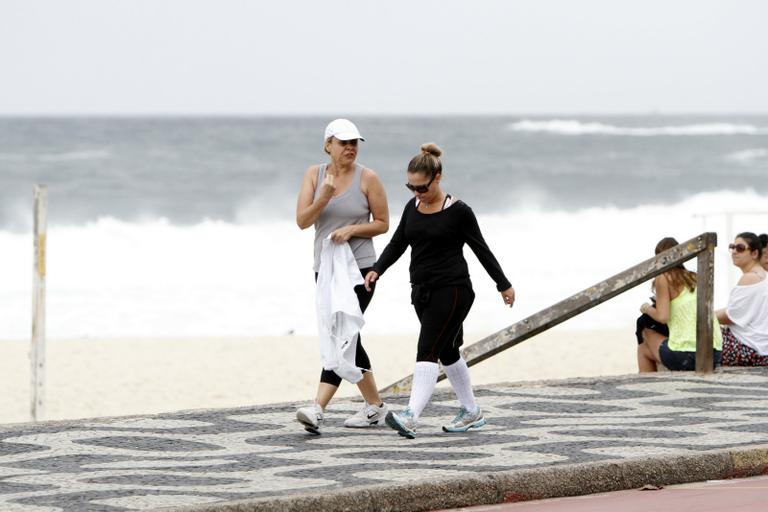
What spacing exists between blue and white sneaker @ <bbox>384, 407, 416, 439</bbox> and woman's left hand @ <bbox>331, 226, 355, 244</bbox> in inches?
40.9

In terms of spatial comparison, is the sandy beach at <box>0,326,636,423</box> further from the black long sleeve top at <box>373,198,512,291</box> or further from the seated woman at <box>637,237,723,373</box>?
the black long sleeve top at <box>373,198,512,291</box>

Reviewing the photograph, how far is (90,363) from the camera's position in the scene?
62.0 feet

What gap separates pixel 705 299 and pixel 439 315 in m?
3.43

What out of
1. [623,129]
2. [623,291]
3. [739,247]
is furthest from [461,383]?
[623,129]

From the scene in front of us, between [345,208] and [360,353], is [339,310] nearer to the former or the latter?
[360,353]

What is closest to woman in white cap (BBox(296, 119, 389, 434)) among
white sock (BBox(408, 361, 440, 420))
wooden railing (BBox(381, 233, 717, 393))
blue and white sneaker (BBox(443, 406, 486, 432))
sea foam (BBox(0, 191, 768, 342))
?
white sock (BBox(408, 361, 440, 420))

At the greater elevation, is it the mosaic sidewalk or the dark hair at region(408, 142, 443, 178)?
the dark hair at region(408, 142, 443, 178)

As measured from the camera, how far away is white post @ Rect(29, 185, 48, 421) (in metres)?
12.2

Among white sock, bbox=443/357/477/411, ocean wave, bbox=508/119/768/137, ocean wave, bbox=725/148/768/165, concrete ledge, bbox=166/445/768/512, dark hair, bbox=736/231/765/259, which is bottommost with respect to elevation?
concrete ledge, bbox=166/445/768/512

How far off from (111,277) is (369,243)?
23302mm

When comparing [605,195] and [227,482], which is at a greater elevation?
[605,195]

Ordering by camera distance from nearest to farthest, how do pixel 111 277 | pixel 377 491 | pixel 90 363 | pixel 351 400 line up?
pixel 377 491
pixel 351 400
pixel 90 363
pixel 111 277

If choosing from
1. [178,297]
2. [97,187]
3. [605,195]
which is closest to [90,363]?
[178,297]

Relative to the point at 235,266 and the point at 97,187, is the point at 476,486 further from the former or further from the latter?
the point at 97,187
